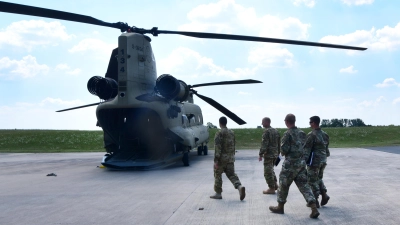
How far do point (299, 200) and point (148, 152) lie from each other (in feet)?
27.9

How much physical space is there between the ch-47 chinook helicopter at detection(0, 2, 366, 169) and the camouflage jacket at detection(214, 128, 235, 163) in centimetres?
558

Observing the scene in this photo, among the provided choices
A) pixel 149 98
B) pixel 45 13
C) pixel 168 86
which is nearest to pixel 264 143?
pixel 45 13

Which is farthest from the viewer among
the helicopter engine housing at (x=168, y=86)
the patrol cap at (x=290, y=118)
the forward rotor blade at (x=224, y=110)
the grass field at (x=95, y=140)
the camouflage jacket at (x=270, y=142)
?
the grass field at (x=95, y=140)

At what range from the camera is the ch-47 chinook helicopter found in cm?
1519

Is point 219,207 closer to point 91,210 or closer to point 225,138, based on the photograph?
point 225,138

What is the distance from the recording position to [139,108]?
49.8 feet

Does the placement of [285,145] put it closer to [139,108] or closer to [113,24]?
[139,108]

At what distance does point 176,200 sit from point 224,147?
1551 mm

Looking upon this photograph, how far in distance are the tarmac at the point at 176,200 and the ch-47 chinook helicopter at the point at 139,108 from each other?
2.29 metres

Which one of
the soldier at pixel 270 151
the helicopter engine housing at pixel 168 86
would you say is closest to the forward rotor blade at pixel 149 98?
the helicopter engine housing at pixel 168 86

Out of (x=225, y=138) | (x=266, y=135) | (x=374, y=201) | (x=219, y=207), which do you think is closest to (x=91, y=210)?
(x=219, y=207)

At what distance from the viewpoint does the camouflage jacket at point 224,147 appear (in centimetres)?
949

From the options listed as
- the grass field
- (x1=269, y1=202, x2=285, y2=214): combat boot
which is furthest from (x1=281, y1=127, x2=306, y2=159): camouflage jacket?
the grass field

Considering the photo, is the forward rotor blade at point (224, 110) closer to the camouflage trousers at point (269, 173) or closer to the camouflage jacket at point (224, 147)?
the camouflage trousers at point (269, 173)
